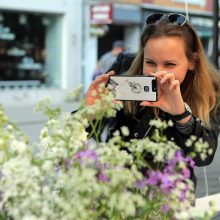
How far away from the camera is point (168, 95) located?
5.75ft

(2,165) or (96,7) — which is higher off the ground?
(96,7)

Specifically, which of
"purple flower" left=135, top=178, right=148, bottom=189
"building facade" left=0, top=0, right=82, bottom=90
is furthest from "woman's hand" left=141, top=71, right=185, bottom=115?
"building facade" left=0, top=0, right=82, bottom=90

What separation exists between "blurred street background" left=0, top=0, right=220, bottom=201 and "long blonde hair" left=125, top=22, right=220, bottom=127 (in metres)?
11.2

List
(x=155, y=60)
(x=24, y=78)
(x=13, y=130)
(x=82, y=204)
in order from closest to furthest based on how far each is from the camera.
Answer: (x=82, y=204) < (x=13, y=130) < (x=155, y=60) < (x=24, y=78)

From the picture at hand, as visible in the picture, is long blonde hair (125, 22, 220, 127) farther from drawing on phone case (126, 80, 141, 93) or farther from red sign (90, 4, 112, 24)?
red sign (90, 4, 112, 24)

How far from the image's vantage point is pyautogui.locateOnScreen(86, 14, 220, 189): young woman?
1773mm

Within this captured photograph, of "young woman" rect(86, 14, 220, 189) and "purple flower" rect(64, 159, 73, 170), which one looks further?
"young woman" rect(86, 14, 220, 189)

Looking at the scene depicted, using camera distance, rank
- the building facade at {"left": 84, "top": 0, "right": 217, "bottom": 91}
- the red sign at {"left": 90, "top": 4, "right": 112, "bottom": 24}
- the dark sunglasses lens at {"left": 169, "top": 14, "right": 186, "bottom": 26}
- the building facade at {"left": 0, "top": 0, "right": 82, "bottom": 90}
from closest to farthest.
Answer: the dark sunglasses lens at {"left": 169, "top": 14, "right": 186, "bottom": 26}
the building facade at {"left": 0, "top": 0, "right": 82, "bottom": 90}
the red sign at {"left": 90, "top": 4, "right": 112, "bottom": 24}
the building facade at {"left": 84, "top": 0, "right": 217, "bottom": 91}

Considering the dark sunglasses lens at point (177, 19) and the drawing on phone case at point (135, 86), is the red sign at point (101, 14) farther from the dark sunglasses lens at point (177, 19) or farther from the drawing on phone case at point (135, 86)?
the drawing on phone case at point (135, 86)

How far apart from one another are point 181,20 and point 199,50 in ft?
0.44

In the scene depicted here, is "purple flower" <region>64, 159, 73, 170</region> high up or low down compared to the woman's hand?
down

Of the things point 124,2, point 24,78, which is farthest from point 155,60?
point 124,2

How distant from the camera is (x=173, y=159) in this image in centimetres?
126

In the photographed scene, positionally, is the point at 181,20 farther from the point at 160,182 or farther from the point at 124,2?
the point at 124,2
